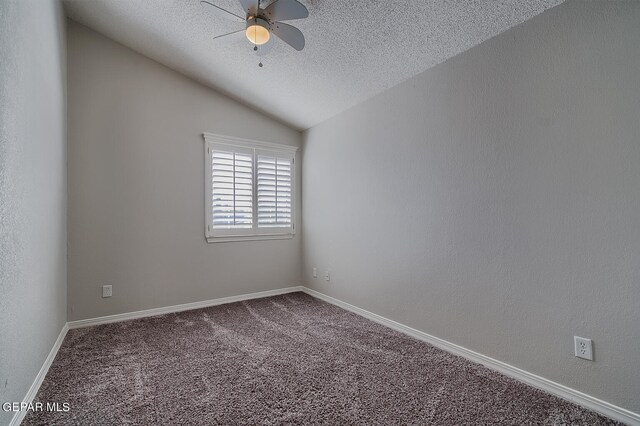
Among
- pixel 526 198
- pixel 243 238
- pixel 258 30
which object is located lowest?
pixel 243 238

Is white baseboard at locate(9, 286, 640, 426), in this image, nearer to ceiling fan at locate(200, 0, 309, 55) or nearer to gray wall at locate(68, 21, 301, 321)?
gray wall at locate(68, 21, 301, 321)

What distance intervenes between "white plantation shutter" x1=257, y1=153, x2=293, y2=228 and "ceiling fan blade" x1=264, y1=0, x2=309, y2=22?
7.16ft

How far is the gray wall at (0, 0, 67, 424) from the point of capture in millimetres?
1478

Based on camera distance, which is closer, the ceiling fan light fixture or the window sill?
the ceiling fan light fixture

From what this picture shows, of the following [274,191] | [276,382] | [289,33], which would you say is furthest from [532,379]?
[274,191]

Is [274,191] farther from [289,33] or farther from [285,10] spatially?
[285,10]

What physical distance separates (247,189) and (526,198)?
3.11 meters

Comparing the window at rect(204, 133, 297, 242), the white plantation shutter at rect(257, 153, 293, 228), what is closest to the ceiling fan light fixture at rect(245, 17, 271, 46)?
the window at rect(204, 133, 297, 242)

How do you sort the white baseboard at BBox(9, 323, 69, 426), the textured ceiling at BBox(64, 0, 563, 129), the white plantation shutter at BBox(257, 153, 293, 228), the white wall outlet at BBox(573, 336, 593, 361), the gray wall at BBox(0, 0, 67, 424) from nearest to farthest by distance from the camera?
the gray wall at BBox(0, 0, 67, 424) → the white baseboard at BBox(9, 323, 69, 426) → the white wall outlet at BBox(573, 336, 593, 361) → the textured ceiling at BBox(64, 0, 563, 129) → the white plantation shutter at BBox(257, 153, 293, 228)

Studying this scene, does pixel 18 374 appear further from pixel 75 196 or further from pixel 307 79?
pixel 307 79

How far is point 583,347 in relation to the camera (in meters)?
1.80

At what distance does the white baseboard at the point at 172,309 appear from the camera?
123 inches

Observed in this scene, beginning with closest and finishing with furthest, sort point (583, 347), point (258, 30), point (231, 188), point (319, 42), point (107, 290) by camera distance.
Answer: point (583, 347)
point (258, 30)
point (319, 42)
point (107, 290)
point (231, 188)

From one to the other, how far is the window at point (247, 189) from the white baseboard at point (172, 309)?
770 mm
